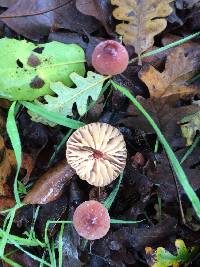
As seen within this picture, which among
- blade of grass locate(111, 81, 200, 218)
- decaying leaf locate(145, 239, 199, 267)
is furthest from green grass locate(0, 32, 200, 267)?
decaying leaf locate(145, 239, 199, 267)


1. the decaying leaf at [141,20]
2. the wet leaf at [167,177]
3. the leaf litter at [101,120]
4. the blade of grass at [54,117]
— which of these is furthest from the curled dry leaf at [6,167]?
the decaying leaf at [141,20]

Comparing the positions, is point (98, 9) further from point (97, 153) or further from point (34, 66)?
point (97, 153)

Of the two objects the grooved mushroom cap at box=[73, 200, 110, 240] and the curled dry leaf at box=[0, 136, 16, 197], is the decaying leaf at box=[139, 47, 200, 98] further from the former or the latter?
the curled dry leaf at box=[0, 136, 16, 197]

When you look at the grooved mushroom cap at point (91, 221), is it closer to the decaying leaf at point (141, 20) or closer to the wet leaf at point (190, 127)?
the wet leaf at point (190, 127)

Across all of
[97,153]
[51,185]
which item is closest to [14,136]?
[51,185]

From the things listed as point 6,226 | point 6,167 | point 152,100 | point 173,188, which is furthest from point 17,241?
point 152,100

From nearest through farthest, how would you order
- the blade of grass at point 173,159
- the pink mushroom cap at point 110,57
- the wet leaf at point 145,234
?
1. the blade of grass at point 173,159
2. the pink mushroom cap at point 110,57
3. the wet leaf at point 145,234
